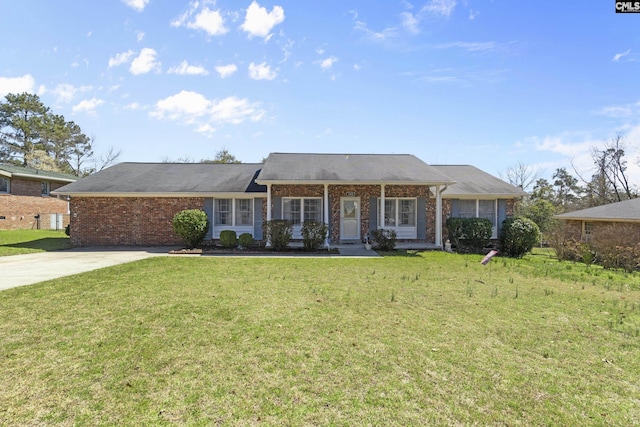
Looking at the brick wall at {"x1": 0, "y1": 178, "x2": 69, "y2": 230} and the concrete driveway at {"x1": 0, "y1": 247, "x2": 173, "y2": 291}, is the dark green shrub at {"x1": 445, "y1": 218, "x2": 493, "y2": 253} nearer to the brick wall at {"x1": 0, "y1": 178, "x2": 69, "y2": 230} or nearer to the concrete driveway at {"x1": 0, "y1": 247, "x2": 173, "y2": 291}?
the concrete driveway at {"x1": 0, "y1": 247, "x2": 173, "y2": 291}

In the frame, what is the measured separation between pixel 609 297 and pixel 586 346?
3.87m

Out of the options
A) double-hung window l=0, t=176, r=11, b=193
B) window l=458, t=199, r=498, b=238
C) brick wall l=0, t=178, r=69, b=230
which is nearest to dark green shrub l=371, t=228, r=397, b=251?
window l=458, t=199, r=498, b=238

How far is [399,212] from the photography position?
1552 cm

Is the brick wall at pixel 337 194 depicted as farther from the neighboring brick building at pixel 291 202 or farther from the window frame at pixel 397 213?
the window frame at pixel 397 213

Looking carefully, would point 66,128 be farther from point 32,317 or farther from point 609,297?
point 609,297

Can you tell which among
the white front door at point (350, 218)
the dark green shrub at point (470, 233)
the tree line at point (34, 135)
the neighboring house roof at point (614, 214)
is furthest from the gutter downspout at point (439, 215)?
the tree line at point (34, 135)

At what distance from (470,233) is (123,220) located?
51.7 ft

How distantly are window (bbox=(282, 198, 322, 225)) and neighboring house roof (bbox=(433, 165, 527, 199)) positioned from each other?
6202mm

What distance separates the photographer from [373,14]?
421 inches

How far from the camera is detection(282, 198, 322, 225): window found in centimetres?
1528

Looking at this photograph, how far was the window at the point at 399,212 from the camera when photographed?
15.5 meters

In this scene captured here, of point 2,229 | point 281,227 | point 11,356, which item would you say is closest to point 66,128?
point 2,229

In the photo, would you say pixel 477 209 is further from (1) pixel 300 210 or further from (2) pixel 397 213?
(1) pixel 300 210

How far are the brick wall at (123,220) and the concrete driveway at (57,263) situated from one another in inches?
41.2
